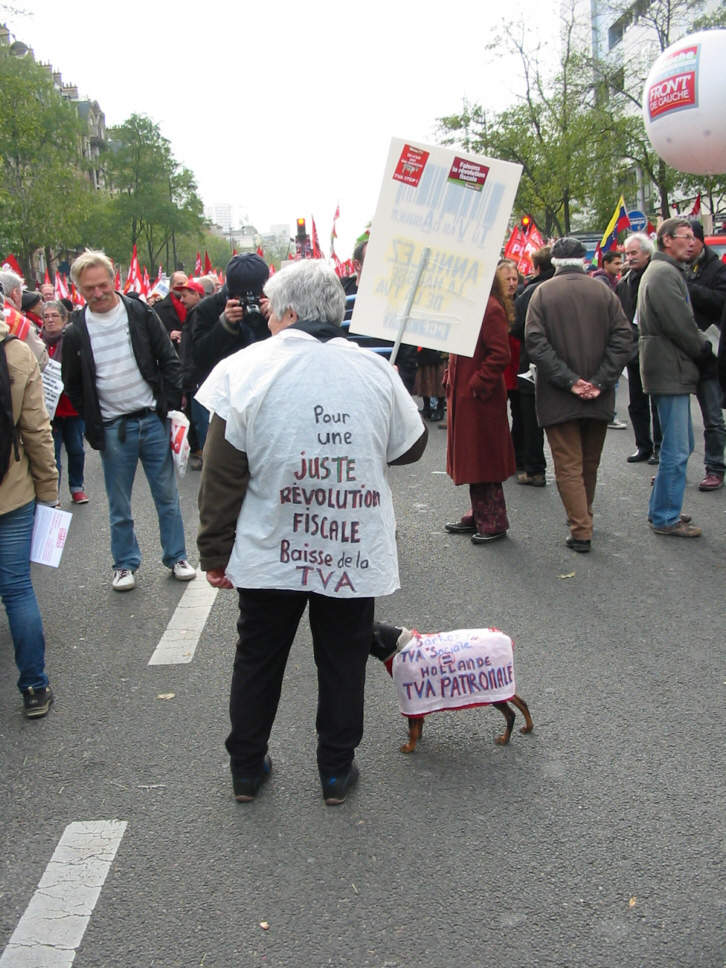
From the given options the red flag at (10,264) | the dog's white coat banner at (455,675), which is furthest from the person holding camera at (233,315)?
the red flag at (10,264)

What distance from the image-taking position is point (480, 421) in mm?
6648

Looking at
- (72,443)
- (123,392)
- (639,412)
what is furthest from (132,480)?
(639,412)

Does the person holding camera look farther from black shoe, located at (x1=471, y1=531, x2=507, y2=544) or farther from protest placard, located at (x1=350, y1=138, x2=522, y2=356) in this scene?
black shoe, located at (x1=471, y1=531, x2=507, y2=544)

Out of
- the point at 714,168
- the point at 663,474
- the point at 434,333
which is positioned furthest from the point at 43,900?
the point at 714,168

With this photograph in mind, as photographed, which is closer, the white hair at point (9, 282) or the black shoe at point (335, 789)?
the black shoe at point (335, 789)

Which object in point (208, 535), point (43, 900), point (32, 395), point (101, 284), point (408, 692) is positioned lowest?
point (43, 900)

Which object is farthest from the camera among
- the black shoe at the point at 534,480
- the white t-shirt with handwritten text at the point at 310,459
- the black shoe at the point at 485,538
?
the black shoe at the point at 534,480

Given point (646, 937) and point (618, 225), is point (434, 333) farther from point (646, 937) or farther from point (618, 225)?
point (618, 225)

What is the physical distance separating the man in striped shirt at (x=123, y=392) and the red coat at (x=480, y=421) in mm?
1902

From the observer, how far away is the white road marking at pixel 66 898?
2.67m

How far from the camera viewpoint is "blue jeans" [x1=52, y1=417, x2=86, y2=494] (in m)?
8.57

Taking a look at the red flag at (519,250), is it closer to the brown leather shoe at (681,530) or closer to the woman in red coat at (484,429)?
the woman in red coat at (484,429)

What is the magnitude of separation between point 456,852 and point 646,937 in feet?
2.10

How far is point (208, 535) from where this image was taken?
322cm
